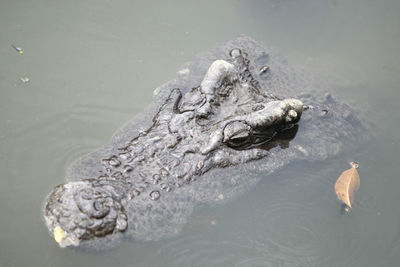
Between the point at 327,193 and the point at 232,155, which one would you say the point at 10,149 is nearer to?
the point at 232,155

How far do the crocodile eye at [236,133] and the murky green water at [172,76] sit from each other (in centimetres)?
82

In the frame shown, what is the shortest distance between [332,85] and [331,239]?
2668 mm

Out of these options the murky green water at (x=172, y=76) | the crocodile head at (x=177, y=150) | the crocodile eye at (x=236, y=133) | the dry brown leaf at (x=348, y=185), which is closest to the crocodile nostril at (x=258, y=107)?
the crocodile head at (x=177, y=150)

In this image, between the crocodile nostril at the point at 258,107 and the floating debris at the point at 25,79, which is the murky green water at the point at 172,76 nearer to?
the floating debris at the point at 25,79

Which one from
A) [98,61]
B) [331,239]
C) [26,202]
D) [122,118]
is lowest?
[331,239]

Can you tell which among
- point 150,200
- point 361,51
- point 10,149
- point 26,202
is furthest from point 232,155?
point 361,51

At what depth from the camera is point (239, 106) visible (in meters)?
3.97

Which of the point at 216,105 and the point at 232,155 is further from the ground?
the point at 216,105

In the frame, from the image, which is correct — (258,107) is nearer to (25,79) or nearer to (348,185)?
(348,185)

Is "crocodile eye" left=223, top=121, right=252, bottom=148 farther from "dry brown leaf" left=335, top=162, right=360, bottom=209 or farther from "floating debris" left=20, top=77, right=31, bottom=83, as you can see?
"floating debris" left=20, top=77, right=31, bottom=83

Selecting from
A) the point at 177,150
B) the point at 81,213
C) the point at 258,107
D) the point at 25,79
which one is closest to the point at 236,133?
the point at 258,107

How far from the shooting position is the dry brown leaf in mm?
4309

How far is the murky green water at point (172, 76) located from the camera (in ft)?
12.6

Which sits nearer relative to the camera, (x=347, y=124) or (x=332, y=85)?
(x=347, y=124)
